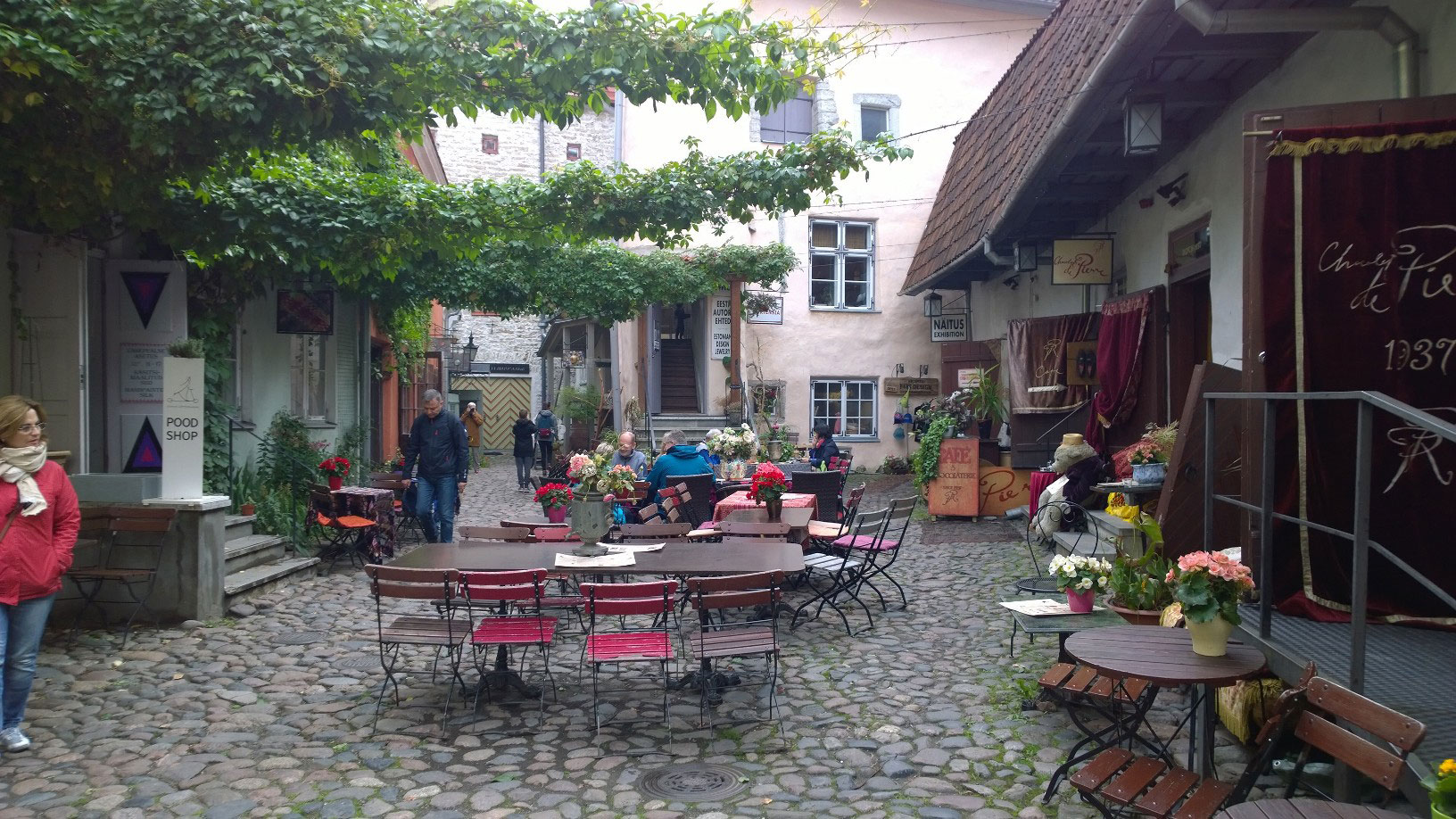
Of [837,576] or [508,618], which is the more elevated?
[508,618]

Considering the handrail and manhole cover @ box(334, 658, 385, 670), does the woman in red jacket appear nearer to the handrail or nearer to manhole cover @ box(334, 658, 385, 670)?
manhole cover @ box(334, 658, 385, 670)

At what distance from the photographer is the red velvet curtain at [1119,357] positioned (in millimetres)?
9558

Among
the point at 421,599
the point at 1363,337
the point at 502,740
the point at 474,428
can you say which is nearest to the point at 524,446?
the point at 474,428

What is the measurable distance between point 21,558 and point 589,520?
2950 millimetres

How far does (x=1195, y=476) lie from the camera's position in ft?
21.7

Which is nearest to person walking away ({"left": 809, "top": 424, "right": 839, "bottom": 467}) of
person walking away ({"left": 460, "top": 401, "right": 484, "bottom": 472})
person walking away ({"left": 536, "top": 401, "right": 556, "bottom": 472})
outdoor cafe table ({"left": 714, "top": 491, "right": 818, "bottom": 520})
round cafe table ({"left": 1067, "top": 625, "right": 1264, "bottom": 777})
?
outdoor cafe table ({"left": 714, "top": 491, "right": 818, "bottom": 520})

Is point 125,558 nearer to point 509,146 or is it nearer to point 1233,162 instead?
point 1233,162

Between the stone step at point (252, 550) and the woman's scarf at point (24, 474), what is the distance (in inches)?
137

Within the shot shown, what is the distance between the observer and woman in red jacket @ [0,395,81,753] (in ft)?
16.1

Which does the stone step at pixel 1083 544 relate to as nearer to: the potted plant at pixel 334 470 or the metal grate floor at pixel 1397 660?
the metal grate floor at pixel 1397 660

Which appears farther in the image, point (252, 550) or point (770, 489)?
point (252, 550)

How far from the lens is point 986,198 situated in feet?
41.9

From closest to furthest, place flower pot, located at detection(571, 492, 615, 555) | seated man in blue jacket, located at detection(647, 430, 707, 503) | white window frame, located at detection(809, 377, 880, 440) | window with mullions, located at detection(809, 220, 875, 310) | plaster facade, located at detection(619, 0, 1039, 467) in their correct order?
flower pot, located at detection(571, 492, 615, 555)
seated man in blue jacket, located at detection(647, 430, 707, 503)
plaster facade, located at detection(619, 0, 1039, 467)
white window frame, located at detection(809, 377, 880, 440)
window with mullions, located at detection(809, 220, 875, 310)

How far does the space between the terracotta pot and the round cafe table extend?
1.02 meters
